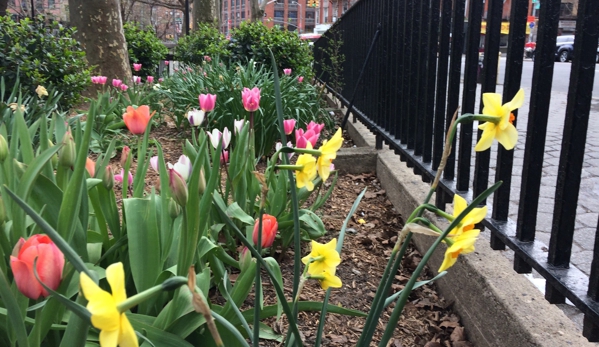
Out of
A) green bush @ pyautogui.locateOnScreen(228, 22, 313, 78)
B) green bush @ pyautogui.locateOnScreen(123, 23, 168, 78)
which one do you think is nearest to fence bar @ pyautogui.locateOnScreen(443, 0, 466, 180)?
green bush @ pyautogui.locateOnScreen(228, 22, 313, 78)

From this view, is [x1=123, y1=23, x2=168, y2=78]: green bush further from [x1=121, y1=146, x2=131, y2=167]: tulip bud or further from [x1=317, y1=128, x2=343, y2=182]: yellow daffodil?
[x1=317, y1=128, x2=343, y2=182]: yellow daffodil

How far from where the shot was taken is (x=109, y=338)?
474 millimetres

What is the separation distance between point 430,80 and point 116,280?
2.19m

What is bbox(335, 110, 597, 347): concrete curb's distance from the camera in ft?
4.34

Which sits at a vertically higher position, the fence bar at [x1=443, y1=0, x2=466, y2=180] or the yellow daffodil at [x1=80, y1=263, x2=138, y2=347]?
the fence bar at [x1=443, y1=0, x2=466, y2=180]

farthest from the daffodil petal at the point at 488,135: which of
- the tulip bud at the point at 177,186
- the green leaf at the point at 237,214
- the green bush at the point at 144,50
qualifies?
the green bush at the point at 144,50

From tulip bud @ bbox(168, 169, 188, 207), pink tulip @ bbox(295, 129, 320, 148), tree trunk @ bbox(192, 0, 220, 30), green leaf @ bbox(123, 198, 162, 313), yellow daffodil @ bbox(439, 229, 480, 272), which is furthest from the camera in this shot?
tree trunk @ bbox(192, 0, 220, 30)

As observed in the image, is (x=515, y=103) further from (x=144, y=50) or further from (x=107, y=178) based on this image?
(x=144, y=50)

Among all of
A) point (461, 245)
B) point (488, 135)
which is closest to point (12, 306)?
point (461, 245)

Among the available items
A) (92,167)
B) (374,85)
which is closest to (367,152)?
(374,85)

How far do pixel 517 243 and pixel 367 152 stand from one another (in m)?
2.06

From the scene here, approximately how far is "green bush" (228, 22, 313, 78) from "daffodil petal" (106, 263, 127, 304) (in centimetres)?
563

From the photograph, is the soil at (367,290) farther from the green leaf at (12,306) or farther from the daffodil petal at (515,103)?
the daffodil petal at (515,103)

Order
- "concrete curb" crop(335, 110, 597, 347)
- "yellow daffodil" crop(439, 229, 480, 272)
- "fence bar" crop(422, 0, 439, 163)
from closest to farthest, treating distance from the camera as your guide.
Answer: "yellow daffodil" crop(439, 229, 480, 272) < "concrete curb" crop(335, 110, 597, 347) < "fence bar" crop(422, 0, 439, 163)
